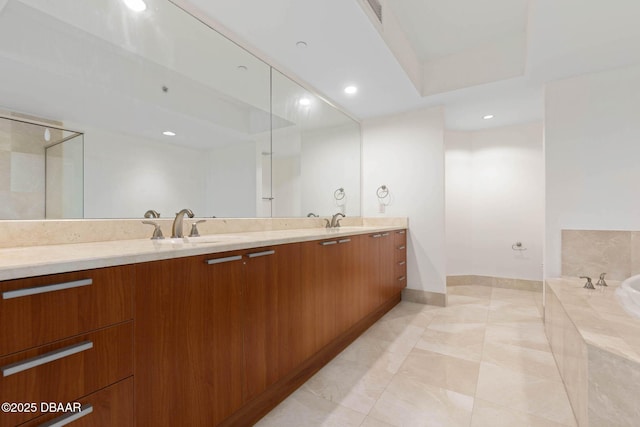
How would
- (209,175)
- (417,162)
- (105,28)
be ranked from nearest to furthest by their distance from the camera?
(105,28)
(209,175)
(417,162)

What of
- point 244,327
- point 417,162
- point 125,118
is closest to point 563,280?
point 417,162

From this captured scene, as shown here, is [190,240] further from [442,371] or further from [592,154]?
[592,154]

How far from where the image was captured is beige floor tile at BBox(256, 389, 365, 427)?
51.9 inches

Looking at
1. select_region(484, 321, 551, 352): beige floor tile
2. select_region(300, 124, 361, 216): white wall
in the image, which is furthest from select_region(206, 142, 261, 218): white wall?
select_region(484, 321, 551, 352): beige floor tile

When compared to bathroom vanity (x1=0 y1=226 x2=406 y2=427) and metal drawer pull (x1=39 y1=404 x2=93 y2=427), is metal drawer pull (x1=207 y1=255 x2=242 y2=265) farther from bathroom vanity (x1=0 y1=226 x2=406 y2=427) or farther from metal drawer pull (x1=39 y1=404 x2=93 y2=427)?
metal drawer pull (x1=39 y1=404 x2=93 y2=427)

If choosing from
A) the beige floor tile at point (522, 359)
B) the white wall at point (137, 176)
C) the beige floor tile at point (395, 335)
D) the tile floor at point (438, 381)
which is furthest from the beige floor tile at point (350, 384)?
the white wall at point (137, 176)

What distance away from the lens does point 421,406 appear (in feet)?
4.70

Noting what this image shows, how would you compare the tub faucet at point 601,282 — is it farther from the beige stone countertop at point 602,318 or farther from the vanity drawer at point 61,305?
the vanity drawer at point 61,305

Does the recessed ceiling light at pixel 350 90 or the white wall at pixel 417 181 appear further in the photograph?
the white wall at pixel 417 181

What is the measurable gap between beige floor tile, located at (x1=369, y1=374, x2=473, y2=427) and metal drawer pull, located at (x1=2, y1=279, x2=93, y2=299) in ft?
4.50

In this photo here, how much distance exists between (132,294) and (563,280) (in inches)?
116

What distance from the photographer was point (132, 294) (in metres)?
0.84

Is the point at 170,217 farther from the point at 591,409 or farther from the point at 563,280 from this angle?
the point at 563,280

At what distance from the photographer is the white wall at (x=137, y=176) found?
1.34 meters
